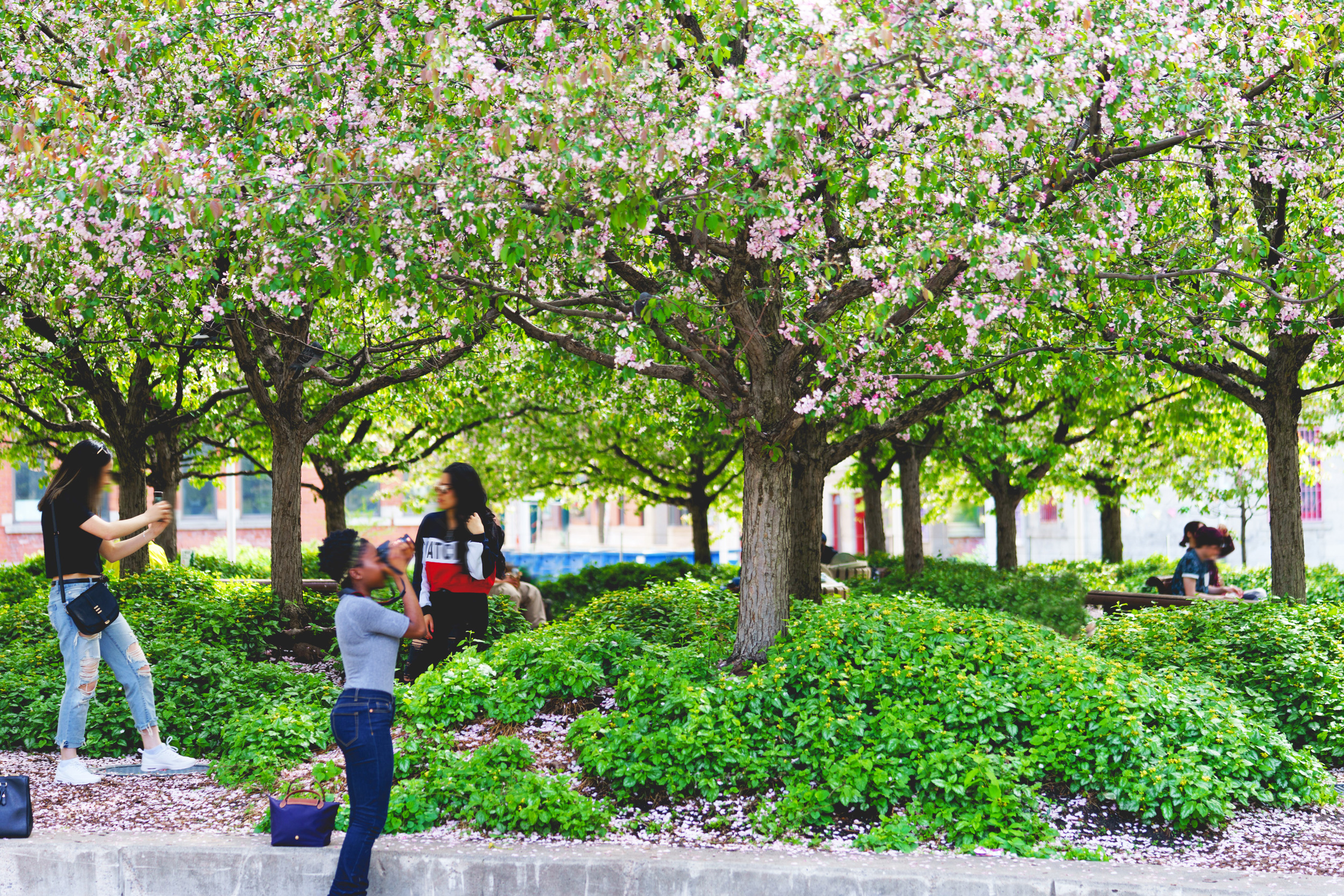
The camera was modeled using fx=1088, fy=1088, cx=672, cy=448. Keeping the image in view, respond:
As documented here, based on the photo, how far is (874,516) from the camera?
21688 millimetres

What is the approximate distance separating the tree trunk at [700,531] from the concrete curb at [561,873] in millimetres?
14489

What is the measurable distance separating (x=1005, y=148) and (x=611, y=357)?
3.13 m

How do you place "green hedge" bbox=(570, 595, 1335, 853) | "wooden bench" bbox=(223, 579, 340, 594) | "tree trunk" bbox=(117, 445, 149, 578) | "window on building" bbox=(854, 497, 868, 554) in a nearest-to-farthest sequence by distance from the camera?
"green hedge" bbox=(570, 595, 1335, 853), "tree trunk" bbox=(117, 445, 149, 578), "wooden bench" bbox=(223, 579, 340, 594), "window on building" bbox=(854, 497, 868, 554)

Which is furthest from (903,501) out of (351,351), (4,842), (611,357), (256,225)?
(4,842)

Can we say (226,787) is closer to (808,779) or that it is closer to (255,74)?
(808,779)

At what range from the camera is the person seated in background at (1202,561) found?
1100 cm

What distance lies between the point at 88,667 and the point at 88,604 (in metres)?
0.37

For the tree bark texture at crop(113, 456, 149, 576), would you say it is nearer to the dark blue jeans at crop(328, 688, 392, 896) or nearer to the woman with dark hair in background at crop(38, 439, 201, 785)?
the woman with dark hair in background at crop(38, 439, 201, 785)

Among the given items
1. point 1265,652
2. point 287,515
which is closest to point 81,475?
point 287,515

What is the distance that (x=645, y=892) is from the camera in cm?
476

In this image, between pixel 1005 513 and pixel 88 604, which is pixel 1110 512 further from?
pixel 88 604

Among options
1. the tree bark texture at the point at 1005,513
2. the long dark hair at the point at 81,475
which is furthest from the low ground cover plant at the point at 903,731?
the tree bark texture at the point at 1005,513

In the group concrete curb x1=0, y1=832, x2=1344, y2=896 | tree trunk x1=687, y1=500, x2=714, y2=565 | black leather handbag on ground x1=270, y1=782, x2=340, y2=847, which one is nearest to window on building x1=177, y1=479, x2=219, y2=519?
tree trunk x1=687, y1=500, x2=714, y2=565

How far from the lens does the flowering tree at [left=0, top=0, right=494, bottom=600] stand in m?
6.18
